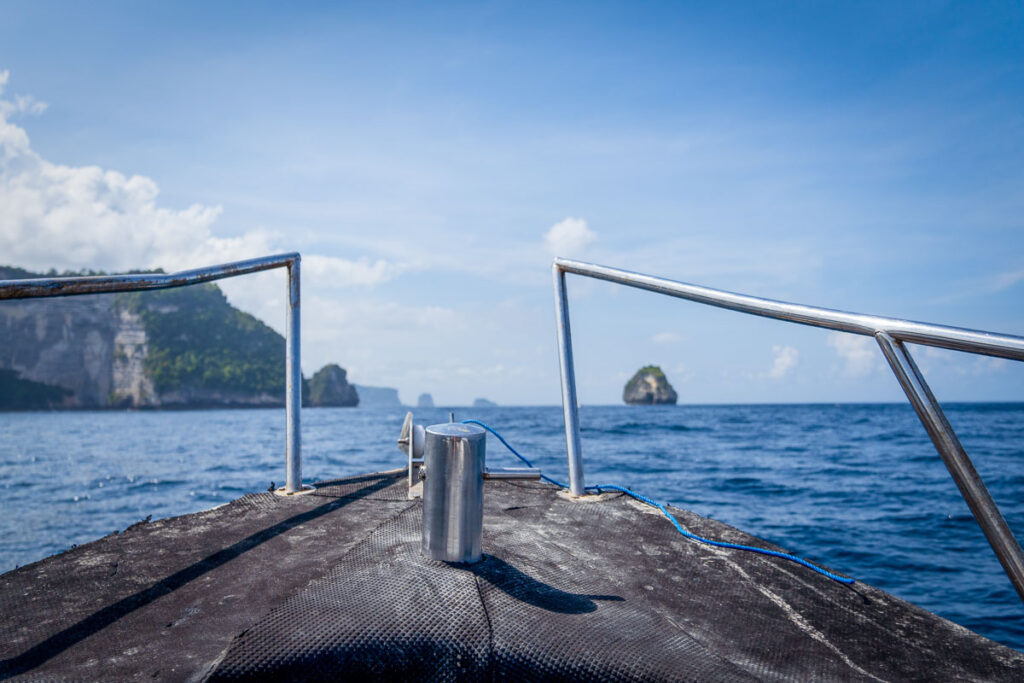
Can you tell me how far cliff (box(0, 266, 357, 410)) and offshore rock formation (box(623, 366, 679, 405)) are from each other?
67311 millimetres

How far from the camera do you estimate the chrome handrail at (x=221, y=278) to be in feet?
4.49

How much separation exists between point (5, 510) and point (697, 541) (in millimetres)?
14642

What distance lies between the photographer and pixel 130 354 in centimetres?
8694

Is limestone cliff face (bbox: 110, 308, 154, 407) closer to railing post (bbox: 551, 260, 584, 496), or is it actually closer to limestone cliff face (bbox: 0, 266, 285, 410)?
limestone cliff face (bbox: 0, 266, 285, 410)

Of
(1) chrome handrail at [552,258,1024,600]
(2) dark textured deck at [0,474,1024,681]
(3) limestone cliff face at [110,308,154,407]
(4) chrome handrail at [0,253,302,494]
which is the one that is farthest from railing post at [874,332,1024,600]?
(3) limestone cliff face at [110,308,154,407]

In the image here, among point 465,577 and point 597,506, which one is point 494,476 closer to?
point 465,577

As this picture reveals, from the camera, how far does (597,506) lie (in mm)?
2643

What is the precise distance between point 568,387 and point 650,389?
110m

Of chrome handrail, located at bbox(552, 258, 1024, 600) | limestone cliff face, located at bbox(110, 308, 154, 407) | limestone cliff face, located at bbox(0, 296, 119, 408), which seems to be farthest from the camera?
limestone cliff face, located at bbox(110, 308, 154, 407)

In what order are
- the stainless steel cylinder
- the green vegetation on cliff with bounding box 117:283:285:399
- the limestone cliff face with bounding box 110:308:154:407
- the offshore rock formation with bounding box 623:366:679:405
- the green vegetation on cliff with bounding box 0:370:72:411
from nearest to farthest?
the stainless steel cylinder → the green vegetation on cliff with bounding box 0:370:72:411 → the limestone cliff face with bounding box 110:308:154:407 → the green vegetation on cliff with bounding box 117:283:285:399 → the offshore rock formation with bounding box 623:366:679:405

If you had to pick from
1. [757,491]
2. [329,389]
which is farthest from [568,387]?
[329,389]

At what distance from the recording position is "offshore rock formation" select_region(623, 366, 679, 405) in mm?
109125

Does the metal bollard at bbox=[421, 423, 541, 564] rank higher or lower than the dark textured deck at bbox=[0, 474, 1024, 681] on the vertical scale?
higher

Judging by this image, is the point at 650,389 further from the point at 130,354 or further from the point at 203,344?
the point at 130,354
